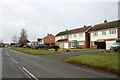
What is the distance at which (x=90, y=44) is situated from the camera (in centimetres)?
4834

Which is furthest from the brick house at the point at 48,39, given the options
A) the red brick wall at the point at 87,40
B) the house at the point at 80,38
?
the red brick wall at the point at 87,40

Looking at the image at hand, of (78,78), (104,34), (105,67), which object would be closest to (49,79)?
(78,78)

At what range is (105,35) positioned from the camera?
42.2 meters

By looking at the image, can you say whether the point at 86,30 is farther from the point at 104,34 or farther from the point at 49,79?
the point at 49,79

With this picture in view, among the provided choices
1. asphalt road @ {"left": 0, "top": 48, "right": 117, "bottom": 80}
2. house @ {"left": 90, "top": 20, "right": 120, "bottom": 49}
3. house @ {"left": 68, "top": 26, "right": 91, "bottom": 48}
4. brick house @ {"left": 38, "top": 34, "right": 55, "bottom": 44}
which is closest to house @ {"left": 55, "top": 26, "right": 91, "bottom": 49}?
house @ {"left": 68, "top": 26, "right": 91, "bottom": 48}

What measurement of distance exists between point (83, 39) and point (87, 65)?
38.3 metres

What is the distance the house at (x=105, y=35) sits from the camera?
38719mm

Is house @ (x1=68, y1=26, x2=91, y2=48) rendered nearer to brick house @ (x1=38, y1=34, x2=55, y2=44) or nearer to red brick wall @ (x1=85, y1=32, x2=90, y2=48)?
red brick wall @ (x1=85, y1=32, x2=90, y2=48)

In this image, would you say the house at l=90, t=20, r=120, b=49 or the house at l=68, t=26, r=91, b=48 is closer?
the house at l=90, t=20, r=120, b=49

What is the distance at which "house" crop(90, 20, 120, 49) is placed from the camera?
127 feet

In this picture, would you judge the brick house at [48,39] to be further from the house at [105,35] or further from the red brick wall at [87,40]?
the house at [105,35]

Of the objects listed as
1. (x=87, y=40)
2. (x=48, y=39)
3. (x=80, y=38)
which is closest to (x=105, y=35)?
(x=87, y=40)

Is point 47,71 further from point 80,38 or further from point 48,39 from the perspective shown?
point 48,39

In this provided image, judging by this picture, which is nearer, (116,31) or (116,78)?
(116,78)
